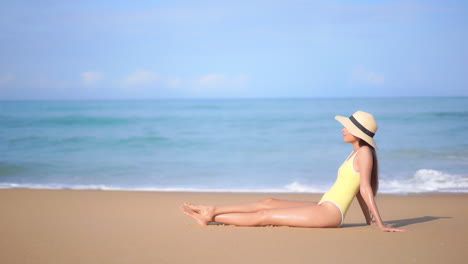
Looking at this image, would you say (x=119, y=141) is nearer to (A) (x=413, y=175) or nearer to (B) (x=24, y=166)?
(B) (x=24, y=166)

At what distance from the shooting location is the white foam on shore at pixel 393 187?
335 inches

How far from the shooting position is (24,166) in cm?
1184

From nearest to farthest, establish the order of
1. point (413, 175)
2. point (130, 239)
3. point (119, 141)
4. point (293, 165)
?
point (130, 239)
point (413, 175)
point (293, 165)
point (119, 141)

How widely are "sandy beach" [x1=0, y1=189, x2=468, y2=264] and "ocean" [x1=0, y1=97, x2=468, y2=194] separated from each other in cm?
283

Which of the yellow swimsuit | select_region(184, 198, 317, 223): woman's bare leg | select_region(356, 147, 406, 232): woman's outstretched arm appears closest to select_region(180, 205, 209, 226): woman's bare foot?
select_region(184, 198, 317, 223): woman's bare leg

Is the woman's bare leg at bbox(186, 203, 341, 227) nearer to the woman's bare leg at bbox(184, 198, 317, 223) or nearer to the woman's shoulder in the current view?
the woman's bare leg at bbox(184, 198, 317, 223)

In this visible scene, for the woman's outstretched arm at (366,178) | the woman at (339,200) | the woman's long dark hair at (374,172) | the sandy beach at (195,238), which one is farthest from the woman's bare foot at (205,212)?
the woman's long dark hair at (374,172)

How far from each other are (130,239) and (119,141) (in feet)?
44.3

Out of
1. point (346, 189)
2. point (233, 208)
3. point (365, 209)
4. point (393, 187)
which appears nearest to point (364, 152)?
point (346, 189)

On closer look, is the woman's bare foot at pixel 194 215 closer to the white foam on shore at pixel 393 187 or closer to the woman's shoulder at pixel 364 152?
the woman's shoulder at pixel 364 152

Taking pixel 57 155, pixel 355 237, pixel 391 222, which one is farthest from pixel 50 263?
pixel 57 155

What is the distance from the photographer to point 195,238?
439cm

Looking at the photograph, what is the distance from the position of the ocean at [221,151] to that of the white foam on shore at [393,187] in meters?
0.02

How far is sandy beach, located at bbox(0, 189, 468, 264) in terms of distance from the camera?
377 centimetres
